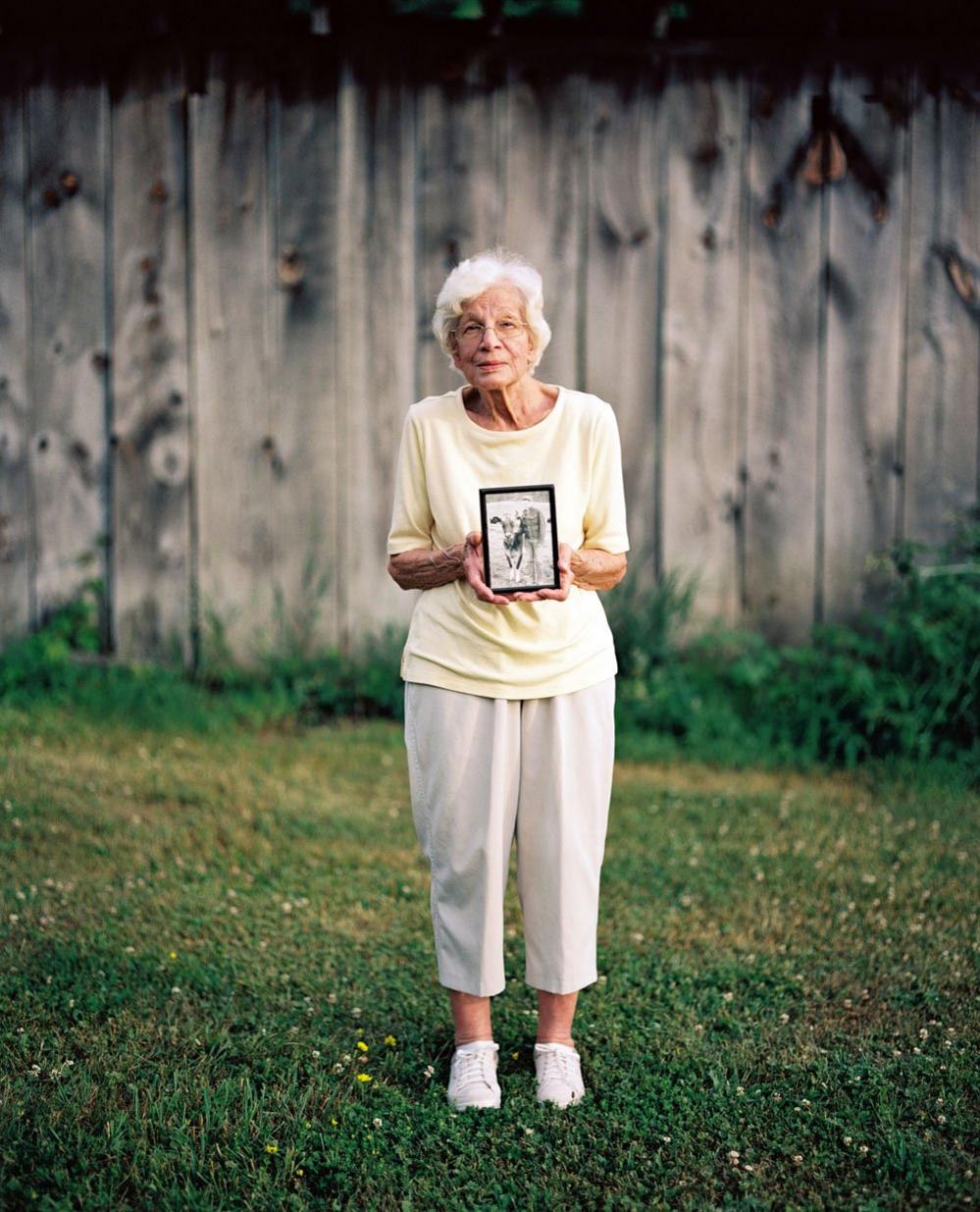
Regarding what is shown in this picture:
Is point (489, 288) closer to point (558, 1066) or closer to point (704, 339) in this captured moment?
point (558, 1066)

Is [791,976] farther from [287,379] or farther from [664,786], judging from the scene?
[287,379]

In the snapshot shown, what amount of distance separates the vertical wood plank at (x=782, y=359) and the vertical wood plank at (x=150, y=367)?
2355mm

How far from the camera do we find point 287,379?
17.8 feet

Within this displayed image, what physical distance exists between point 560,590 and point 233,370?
3121 mm

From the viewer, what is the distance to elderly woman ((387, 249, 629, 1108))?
2.78 m

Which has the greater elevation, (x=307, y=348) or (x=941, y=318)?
(x=941, y=318)

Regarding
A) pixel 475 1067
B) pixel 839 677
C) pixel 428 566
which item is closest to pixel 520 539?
pixel 428 566

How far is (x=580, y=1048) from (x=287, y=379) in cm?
325

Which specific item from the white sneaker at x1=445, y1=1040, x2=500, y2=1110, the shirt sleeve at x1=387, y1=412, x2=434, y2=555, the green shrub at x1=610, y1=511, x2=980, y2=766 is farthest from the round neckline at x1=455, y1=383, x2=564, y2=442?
the green shrub at x1=610, y1=511, x2=980, y2=766

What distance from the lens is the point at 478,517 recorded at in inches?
111

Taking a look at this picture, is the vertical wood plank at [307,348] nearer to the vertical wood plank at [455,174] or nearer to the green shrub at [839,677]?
the vertical wood plank at [455,174]

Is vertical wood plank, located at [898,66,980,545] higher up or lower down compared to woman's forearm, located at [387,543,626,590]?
higher up

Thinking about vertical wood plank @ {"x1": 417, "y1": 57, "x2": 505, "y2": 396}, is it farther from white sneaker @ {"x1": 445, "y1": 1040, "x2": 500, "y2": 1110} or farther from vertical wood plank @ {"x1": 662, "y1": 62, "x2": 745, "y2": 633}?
white sneaker @ {"x1": 445, "y1": 1040, "x2": 500, "y2": 1110}

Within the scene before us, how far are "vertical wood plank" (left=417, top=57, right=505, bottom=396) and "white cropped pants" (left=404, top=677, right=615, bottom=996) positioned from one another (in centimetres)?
285
